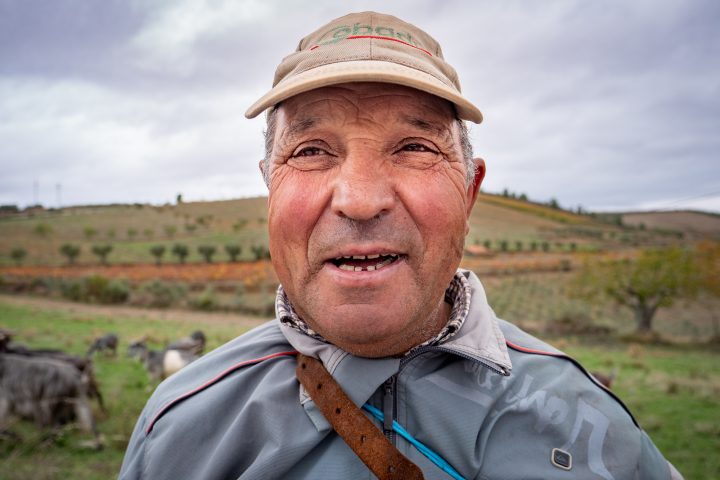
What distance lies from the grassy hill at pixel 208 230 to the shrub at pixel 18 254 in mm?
412

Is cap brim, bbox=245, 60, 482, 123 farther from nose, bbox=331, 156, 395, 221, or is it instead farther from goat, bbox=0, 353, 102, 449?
goat, bbox=0, 353, 102, 449

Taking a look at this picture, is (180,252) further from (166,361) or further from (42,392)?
(42,392)

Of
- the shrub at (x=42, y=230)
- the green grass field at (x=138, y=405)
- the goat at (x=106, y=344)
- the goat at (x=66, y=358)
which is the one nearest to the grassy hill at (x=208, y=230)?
the shrub at (x=42, y=230)

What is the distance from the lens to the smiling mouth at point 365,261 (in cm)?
155

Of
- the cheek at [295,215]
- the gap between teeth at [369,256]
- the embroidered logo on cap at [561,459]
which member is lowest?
the embroidered logo on cap at [561,459]

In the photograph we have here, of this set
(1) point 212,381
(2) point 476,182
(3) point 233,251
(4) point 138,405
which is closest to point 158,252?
(3) point 233,251

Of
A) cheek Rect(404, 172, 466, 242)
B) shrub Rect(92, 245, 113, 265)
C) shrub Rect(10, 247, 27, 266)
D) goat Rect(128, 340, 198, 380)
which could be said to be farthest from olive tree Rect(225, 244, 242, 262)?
cheek Rect(404, 172, 466, 242)

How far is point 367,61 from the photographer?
5.24ft

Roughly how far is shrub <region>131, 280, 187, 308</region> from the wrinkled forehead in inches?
1580

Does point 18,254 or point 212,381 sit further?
point 18,254

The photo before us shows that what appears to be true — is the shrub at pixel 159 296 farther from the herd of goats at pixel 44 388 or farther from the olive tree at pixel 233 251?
the herd of goats at pixel 44 388

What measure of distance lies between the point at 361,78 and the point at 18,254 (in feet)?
234

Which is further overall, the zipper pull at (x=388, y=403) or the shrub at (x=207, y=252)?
the shrub at (x=207, y=252)

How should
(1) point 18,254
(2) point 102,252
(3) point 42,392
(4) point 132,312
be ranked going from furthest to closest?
1. (2) point 102,252
2. (1) point 18,254
3. (4) point 132,312
4. (3) point 42,392
